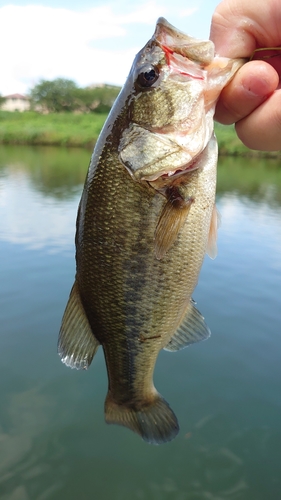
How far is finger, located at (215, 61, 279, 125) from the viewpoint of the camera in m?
1.78

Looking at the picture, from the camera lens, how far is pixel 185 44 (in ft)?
6.05

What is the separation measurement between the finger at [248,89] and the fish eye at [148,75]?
13.0 inches

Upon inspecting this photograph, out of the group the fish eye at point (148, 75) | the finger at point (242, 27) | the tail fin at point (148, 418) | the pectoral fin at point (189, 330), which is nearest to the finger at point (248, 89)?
the finger at point (242, 27)

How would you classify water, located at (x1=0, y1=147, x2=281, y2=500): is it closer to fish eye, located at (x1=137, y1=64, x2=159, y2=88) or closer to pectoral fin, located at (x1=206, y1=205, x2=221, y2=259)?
pectoral fin, located at (x1=206, y1=205, x2=221, y2=259)

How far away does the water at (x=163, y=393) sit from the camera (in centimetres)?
433

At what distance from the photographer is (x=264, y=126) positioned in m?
1.98

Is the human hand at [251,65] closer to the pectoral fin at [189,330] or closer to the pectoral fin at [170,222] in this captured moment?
the pectoral fin at [170,222]

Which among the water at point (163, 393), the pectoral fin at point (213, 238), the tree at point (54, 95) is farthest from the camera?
the tree at point (54, 95)

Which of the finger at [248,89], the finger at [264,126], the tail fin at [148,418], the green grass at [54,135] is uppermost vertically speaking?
the finger at [248,89]

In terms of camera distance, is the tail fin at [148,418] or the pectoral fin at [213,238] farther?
the tail fin at [148,418]

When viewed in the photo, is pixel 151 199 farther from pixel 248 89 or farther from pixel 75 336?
pixel 75 336

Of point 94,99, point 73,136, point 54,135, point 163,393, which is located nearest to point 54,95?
point 94,99

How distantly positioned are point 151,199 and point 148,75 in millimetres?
603

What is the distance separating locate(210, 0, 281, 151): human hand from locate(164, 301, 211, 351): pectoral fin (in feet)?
3.27
